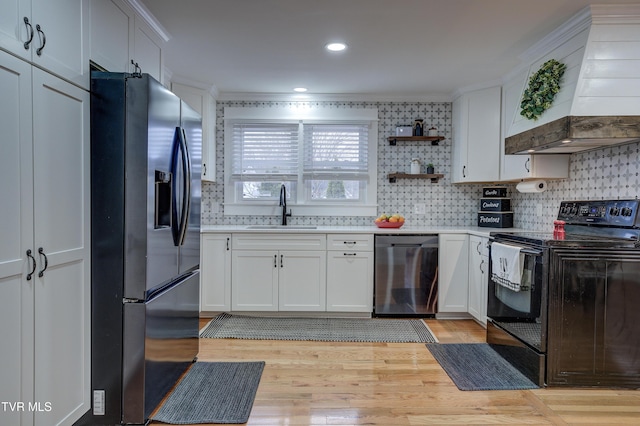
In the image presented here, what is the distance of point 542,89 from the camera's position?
2639 millimetres

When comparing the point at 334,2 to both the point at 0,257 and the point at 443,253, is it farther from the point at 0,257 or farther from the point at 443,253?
the point at 443,253

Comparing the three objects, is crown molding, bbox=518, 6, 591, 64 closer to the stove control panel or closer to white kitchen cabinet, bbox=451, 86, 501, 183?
white kitchen cabinet, bbox=451, 86, 501, 183

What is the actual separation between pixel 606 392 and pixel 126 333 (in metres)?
2.80

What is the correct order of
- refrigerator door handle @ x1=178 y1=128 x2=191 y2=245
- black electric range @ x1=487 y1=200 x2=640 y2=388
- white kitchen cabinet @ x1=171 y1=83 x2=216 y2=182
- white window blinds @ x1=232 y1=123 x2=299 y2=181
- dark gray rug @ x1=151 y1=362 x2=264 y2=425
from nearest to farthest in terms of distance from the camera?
dark gray rug @ x1=151 y1=362 x2=264 y2=425
refrigerator door handle @ x1=178 y1=128 x2=191 y2=245
black electric range @ x1=487 y1=200 x2=640 y2=388
white kitchen cabinet @ x1=171 y1=83 x2=216 y2=182
white window blinds @ x1=232 y1=123 x2=299 y2=181

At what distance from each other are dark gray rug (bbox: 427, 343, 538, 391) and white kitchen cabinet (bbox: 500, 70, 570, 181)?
1.51 meters

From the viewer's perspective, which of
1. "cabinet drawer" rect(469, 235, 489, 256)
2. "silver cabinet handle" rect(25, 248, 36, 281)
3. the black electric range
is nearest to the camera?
"silver cabinet handle" rect(25, 248, 36, 281)

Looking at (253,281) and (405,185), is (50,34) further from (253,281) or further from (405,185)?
(405,185)

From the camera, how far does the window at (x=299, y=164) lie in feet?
14.0

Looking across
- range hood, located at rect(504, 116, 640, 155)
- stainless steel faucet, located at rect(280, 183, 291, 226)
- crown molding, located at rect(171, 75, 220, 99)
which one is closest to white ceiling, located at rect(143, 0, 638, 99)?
crown molding, located at rect(171, 75, 220, 99)

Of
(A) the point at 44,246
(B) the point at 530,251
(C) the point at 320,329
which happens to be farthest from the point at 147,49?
(B) the point at 530,251

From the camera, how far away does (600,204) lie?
2717 mm

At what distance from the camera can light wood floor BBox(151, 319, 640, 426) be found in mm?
2041

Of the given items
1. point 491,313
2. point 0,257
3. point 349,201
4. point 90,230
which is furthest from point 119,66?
point 491,313

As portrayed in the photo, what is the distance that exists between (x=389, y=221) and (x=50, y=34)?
3124 millimetres
